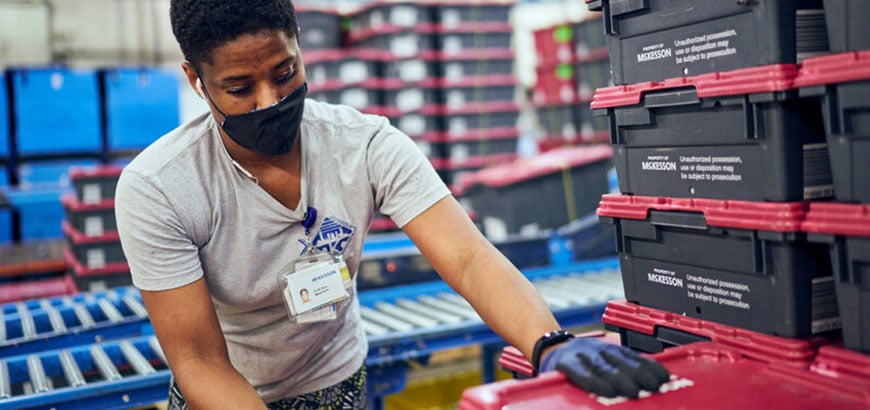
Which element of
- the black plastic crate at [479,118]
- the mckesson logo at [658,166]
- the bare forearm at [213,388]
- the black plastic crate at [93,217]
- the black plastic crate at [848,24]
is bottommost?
the bare forearm at [213,388]

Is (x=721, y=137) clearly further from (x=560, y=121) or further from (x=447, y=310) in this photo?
(x=560, y=121)

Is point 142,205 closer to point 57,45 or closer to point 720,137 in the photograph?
point 720,137

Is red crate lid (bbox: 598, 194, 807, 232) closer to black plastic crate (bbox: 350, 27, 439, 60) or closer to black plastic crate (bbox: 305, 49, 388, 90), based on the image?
black plastic crate (bbox: 305, 49, 388, 90)

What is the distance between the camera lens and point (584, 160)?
4.36 m

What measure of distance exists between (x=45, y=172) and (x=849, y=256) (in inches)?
279

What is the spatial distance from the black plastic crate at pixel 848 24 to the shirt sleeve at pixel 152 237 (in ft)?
4.14

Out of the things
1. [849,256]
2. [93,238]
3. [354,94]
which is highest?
[354,94]

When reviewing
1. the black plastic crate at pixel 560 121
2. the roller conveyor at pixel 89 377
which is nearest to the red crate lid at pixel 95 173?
the roller conveyor at pixel 89 377

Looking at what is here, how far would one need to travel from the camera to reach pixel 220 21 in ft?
4.70

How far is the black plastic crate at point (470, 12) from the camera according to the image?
827cm

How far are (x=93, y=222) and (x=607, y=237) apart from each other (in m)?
3.13

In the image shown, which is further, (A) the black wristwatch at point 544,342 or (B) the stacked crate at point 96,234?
(B) the stacked crate at point 96,234

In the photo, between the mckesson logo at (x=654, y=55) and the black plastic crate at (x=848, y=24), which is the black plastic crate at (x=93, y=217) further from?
the black plastic crate at (x=848, y=24)

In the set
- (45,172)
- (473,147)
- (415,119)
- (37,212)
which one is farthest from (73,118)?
(473,147)
